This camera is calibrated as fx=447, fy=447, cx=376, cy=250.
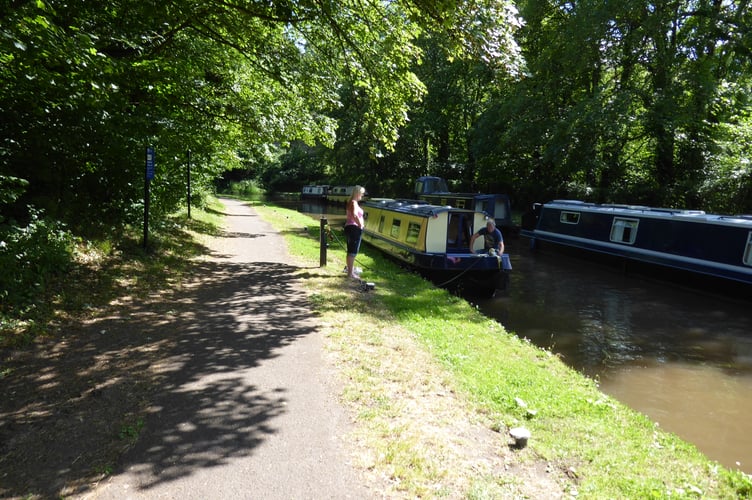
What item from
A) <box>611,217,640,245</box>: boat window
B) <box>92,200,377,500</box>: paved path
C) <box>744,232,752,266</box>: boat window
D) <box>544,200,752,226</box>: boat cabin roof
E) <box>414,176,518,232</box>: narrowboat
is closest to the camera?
<box>92,200,377,500</box>: paved path

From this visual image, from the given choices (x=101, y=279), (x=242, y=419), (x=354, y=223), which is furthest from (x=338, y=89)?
(x=242, y=419)

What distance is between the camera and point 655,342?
8203 millimetres

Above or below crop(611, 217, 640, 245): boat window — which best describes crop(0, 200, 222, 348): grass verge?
below

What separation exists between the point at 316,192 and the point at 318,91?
40.1m

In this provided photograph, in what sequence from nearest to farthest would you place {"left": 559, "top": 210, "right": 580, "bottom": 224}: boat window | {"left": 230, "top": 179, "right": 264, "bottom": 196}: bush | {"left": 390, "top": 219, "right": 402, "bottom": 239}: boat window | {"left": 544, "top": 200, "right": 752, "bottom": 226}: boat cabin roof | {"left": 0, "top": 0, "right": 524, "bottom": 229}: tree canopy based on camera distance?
{"left": 0, "top": 0, "right": 524, "bottom": 229}: tree canopy < {"left": 544, "top": 200, "right": 752, "bottom": 226}: boat cabin roof < {"left": 390, "top": 219, "right": 402, "bottom": 239}: boat window < {"left": 559, "top": 210, "right": 580, "bottom": 224}: boat window < {"left": 230, "top": 179, "right": 264, "bottom": 196}: bush

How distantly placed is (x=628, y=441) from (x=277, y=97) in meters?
9.88

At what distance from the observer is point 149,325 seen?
5.74 metres

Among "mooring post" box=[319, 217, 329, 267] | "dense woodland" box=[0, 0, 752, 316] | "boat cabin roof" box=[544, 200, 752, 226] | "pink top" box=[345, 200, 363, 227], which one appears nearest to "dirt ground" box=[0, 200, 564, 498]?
"dense woodland" box=[0, 0, 752, 316]

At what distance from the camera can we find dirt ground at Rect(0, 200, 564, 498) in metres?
2.89

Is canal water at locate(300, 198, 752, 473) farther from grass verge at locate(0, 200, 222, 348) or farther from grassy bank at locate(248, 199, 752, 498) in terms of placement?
grass verge at locate(0, 200, 222, 348)

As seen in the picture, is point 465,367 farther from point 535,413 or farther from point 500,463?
point 500,463

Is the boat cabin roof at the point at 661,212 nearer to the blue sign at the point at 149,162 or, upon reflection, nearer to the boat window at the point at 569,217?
the boat window at the point at 569,217

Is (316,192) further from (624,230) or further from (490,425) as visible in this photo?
(490,425)

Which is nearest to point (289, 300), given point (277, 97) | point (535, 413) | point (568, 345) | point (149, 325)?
point (149, 325)
